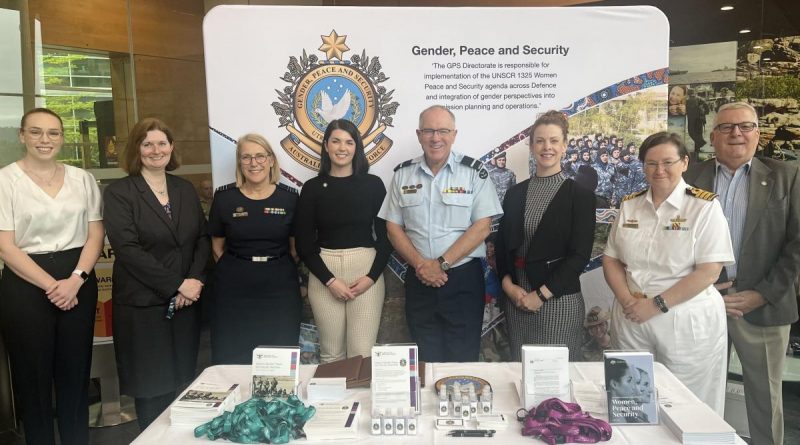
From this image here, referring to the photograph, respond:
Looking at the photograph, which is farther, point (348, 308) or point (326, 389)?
point (348, 308)

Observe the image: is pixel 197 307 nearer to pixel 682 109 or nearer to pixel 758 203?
pixel 758 203

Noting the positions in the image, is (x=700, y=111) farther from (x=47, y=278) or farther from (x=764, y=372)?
(x=47, y=278)

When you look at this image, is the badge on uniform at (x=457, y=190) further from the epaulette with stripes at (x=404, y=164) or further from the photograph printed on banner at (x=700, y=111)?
the photograph printed on banner at (x=700, y=111)

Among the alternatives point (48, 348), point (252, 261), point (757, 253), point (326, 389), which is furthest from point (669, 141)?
point (48, 348)

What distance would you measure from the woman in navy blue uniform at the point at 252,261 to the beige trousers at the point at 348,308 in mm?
132

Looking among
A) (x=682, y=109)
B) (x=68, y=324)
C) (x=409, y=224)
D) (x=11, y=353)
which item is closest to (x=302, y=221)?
(x=409, y=224)

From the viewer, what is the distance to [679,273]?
2564mm

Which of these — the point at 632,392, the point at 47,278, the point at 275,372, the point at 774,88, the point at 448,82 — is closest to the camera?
the point at 632,392

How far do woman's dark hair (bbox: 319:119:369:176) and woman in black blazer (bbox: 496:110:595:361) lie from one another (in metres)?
0.82

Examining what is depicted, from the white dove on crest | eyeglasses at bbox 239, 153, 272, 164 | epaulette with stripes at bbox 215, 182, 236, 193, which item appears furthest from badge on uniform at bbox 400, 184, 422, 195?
epaulette with stripes at bbox 215, 182, 236, 193

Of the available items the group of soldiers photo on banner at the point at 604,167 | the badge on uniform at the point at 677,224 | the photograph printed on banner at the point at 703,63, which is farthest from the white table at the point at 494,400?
the photograph printed on banner at the point at 703,63

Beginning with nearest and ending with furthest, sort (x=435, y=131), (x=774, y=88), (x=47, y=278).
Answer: (x=47, y=278) → (x=435, y=131) → (x=774, y=88)

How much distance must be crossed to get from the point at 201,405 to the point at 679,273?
6.47ft

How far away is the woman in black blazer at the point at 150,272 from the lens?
2893mm
